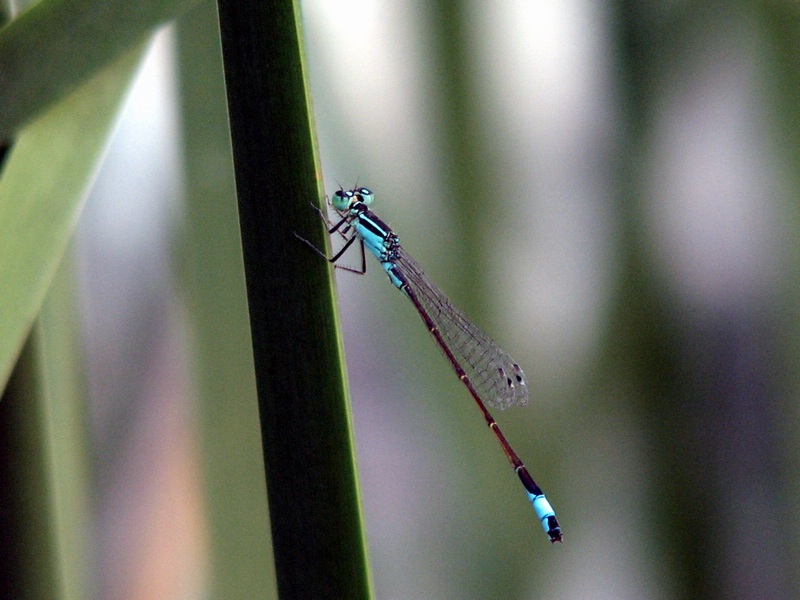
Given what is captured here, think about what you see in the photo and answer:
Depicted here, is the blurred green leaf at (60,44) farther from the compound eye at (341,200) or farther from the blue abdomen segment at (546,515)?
the blue abdomen segment at (546,515)

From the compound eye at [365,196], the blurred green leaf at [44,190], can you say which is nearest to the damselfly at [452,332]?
the compound eye at [365,196]

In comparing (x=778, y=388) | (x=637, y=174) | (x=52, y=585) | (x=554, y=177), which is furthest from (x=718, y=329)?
(x=52, y=585)

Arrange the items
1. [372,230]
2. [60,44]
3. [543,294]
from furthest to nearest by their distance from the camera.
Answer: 1. [543,294]
2. [372,230]
3. [60,44]

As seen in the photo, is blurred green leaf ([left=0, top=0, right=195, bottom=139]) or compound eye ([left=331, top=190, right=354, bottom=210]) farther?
compound eye ([left=331, top=190, right=354, bottom=210])

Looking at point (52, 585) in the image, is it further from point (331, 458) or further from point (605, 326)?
point (605, 326)

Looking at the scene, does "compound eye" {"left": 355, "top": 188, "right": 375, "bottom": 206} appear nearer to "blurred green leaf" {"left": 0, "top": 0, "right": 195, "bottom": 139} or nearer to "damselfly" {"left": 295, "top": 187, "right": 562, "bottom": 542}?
"damselfly" {"left": 295, "top": 187, "right": 562, "bottom": 542}

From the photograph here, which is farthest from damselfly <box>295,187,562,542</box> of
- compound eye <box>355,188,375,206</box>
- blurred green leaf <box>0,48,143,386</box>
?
blurred green leaf <box>0,48,143,386</box>

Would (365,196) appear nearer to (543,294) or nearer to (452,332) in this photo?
(452,332)

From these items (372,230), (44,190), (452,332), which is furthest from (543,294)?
(44,190)
